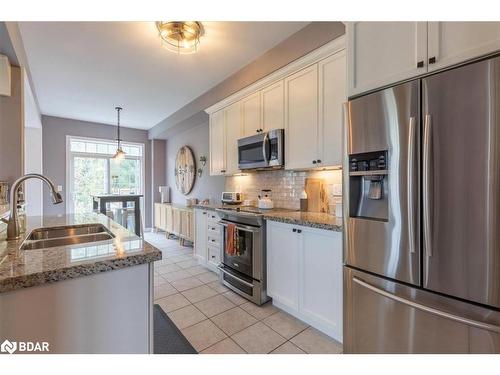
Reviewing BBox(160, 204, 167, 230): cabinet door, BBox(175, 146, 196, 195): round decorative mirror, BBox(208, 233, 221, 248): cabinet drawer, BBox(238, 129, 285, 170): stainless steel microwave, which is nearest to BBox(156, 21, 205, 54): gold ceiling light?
BBox(238, 129, 285, 170): stainless steel microwave

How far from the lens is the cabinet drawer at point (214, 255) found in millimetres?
3151

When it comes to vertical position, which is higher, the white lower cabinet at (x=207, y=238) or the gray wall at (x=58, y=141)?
the gray wall at (x=58, y=141)

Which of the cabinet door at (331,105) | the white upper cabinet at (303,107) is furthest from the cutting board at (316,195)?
the cabinet door at (331,105)

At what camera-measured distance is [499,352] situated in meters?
1.03

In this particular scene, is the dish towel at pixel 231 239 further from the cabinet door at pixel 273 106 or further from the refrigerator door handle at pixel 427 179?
the refrigerator door handle at pixel 427 179

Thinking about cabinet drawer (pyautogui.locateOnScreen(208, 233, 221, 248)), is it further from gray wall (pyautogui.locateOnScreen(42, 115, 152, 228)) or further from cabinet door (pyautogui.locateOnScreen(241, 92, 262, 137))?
gray wall (pyautogui.locateOnScreen(42, 115, 152, 228))

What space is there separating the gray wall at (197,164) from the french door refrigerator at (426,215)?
120 inches

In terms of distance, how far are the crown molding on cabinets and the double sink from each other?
220cm

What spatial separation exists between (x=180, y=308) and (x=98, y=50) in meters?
2.86

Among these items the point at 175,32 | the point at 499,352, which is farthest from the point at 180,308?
the point at 175,32

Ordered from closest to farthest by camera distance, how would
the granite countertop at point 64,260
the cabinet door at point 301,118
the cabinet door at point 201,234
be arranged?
the granite countertop at point 64,260 < the cabinet door at point 301,118 < the cabinet door at point 201,234

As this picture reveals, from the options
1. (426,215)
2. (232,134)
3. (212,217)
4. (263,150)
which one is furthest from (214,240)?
(426,215)

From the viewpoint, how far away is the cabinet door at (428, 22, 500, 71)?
1075 millimetres
